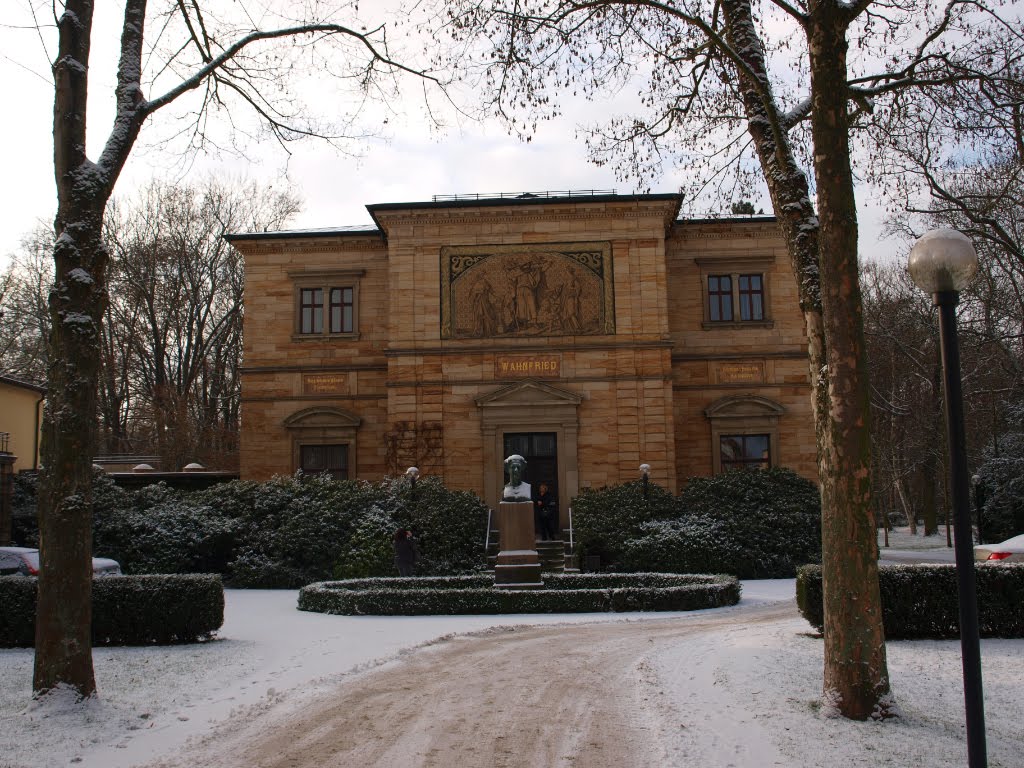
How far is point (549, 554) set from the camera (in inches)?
1073

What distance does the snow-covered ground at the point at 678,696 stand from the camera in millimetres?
7840

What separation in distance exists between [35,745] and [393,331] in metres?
23.4

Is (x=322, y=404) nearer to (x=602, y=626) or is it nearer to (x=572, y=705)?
(x=602, y=626)

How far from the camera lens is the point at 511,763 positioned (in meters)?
7.58

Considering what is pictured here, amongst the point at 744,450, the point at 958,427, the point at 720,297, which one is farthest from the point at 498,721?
the point at 720,297

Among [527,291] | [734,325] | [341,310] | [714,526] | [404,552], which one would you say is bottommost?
[404,552]

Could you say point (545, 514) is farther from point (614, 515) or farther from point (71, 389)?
point (71, 389)

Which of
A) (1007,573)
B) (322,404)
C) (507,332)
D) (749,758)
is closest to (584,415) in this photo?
(507,332)

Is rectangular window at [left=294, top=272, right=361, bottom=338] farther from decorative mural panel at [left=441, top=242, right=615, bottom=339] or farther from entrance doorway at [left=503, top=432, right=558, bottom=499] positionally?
entrance doorway at [left=503, top=432, right=558, bottom=499]

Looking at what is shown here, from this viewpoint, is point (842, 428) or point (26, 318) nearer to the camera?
point (842, 428)

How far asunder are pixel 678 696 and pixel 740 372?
23105mm

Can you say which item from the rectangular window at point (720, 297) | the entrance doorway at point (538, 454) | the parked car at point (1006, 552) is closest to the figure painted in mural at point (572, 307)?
the entrance doorway at point (538, 454)

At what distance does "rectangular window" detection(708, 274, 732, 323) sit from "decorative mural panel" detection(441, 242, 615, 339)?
4.06 m

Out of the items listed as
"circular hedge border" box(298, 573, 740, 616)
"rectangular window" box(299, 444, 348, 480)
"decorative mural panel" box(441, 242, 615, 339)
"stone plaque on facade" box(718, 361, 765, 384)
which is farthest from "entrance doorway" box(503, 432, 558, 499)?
"circular hedge border" box(298, 573, 740, 616)
